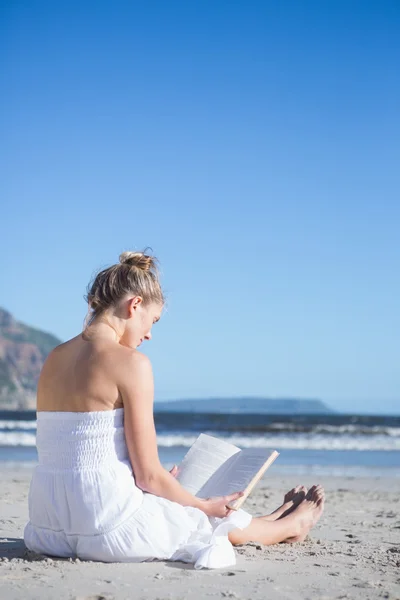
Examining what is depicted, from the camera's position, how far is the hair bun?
3922 mm

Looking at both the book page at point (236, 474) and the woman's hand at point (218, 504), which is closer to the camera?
the woman's hand at point (218, 504)

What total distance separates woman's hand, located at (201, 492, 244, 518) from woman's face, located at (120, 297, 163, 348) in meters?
0.89

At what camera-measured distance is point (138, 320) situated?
3.91 meters

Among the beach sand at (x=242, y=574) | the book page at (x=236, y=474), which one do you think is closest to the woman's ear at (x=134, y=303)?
the book page at (x=236, y=474)

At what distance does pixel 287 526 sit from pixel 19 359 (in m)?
126

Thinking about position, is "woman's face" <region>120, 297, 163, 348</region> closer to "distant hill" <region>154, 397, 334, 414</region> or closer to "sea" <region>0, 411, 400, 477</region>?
"sea" <region>0, 411, 400, 477</region>

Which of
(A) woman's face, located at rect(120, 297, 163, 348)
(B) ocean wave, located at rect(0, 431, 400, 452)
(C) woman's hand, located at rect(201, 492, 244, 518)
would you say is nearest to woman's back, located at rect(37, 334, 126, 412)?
(A) woman's face, located at rect(120, 297, 163, 348)

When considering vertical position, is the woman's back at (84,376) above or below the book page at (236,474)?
above

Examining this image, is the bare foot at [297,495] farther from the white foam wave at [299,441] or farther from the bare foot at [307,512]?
the white foam wave at [299,441]

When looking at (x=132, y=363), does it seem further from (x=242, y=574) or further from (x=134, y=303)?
(x=242, y=574)

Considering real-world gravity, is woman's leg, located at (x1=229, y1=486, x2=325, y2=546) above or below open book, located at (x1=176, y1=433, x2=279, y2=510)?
below

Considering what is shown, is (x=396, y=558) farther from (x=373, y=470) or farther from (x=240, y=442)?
(x=240, y=442)

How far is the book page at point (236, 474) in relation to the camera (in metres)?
4.10

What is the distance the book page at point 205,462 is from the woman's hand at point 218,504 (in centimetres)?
48
